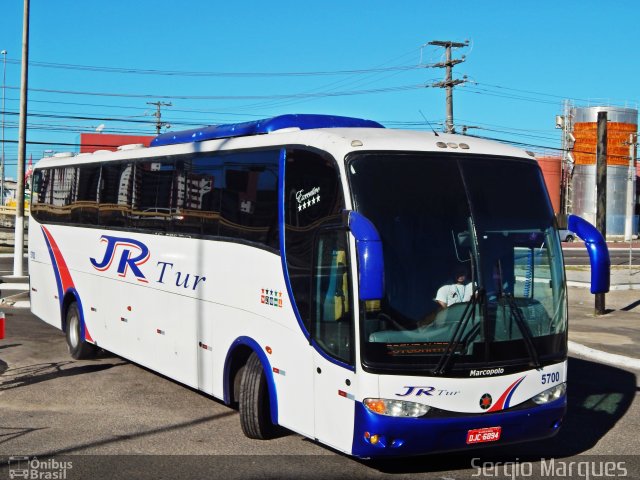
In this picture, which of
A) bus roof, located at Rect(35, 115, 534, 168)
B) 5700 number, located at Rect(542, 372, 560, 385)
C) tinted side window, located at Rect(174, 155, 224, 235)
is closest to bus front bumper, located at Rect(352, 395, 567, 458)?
5700 number, located at Rect(542, 372, 560, 385)

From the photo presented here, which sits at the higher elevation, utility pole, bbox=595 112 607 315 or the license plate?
utility pole, bbox=595 112 607 315

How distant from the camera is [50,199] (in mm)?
15344

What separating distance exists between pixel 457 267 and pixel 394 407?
130 cm

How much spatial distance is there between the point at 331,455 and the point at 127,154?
630 centimetres

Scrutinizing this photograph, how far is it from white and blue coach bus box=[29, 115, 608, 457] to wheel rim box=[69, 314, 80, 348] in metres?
4.69

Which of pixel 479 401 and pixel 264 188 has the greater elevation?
pixel 264 188

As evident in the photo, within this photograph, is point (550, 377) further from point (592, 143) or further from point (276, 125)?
point (592, 143)

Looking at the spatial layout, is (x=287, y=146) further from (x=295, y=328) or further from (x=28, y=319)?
(x=28, y=319)

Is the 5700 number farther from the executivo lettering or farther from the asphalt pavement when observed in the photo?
the asphalt pavement

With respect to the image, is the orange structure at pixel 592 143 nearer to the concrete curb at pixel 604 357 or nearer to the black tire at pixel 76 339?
the concrete curb at pixel 604 357

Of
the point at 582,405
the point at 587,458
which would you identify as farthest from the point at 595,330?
the point at 587,458

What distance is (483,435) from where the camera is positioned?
716 centimetres

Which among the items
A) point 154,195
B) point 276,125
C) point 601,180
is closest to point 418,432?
point 276,125

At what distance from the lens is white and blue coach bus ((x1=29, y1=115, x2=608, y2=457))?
6.92m
